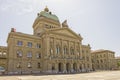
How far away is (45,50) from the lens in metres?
52.3

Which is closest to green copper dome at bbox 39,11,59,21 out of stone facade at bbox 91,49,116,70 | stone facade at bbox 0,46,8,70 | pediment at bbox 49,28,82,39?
pediment at bbox 49,28,82,39

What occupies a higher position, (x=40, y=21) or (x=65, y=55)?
(x=40, y=21)

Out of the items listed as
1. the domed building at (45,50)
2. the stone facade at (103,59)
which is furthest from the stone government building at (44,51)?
the stone facade at (103,59)

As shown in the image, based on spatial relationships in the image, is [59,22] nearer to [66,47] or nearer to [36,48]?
[66,47]

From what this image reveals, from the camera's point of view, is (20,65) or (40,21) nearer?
(20,65)

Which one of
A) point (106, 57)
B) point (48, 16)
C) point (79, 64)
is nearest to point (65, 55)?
point (79, 64)

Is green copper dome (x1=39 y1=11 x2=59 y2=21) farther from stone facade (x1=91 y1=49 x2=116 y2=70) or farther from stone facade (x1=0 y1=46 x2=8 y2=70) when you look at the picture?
stone facade (x1=91 y1=49 x2=116 y2=70)

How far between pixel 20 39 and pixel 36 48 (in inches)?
273

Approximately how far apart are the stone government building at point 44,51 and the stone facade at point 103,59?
101 feet

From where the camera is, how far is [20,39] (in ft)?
159

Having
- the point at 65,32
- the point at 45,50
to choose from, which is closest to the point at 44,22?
the point at 65,32

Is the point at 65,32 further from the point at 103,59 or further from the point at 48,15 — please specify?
the point at 103,59

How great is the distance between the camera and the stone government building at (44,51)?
1839 inches

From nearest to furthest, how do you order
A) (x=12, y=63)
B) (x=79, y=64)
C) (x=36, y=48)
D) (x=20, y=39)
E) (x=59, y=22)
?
(x=12, y=63), (x=20, y=39), (x=36, y=48), (x=79, y=64), (x=59, y=22)
